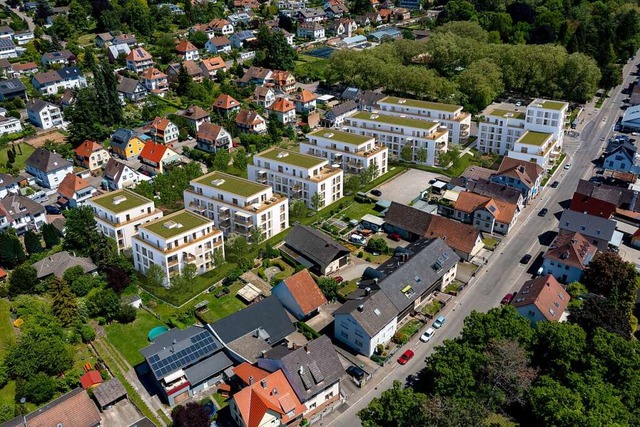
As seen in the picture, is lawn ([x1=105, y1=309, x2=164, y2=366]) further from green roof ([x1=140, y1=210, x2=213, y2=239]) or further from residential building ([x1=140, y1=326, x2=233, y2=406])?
green roof ([x1=140, y1=210, x2=213, y2=239])

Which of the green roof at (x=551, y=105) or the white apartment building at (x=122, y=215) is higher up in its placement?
the green roof at (x=551, y=105)

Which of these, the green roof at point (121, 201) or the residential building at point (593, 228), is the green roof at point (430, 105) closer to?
the residential building at point (593, 228)

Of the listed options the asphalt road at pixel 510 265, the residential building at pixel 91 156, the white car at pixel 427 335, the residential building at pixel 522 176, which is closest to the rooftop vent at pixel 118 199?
the residential building at pixel 91 156

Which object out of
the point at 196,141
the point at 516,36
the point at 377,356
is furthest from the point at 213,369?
the point at 516,36

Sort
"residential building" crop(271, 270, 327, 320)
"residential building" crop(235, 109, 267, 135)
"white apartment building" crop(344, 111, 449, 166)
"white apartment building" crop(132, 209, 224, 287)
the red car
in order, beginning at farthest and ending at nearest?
1. "residential building" crop(235, 109, 267, 135)
2. "white apartment building" crop(344, 111, 449, 166)
3. "white apartment building" crop(132, 209, 224, 287)
4. "residential building" crop(271, 270, 327, 320)
5. the red car

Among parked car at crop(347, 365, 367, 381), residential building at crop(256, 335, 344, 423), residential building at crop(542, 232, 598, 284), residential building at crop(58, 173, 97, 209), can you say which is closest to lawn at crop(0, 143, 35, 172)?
residential building at crop(58, 173, 97, 209)

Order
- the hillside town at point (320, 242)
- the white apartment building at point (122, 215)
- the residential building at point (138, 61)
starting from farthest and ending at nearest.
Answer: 1. the residential building at point (138, 61)
2. the white apartment building at point (122, 215)
3. the hillside town at point (320, 242)

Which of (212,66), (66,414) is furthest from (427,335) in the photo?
(212,66)
